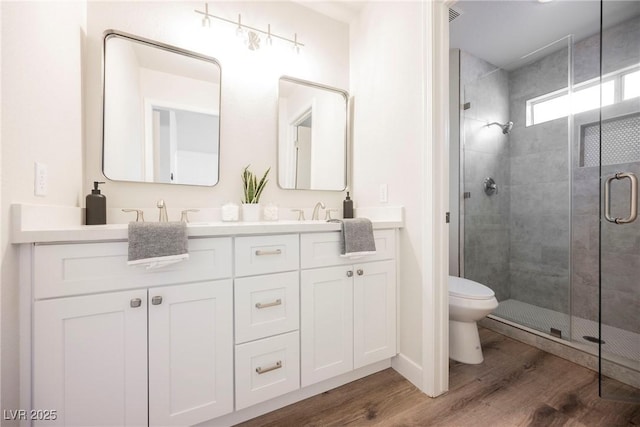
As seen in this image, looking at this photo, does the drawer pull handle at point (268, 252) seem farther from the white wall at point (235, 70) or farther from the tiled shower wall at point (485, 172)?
the tiled shower wall at point (485, 172)

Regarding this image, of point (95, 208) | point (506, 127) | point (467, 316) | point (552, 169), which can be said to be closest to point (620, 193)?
point (552, 169)

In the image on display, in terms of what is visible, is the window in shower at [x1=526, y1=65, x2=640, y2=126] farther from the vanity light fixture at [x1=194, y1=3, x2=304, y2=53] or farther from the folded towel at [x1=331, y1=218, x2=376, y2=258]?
the vanity light fixture at [x1=194, y1=3, x2=304, y2=53]

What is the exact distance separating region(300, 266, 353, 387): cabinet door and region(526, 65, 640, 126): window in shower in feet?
5.91

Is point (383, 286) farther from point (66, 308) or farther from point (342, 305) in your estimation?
point (66, 308)

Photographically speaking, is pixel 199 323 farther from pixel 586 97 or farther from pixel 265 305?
pixel 586 97

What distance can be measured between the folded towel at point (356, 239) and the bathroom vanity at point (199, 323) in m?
0.05

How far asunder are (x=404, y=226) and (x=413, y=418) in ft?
3.18

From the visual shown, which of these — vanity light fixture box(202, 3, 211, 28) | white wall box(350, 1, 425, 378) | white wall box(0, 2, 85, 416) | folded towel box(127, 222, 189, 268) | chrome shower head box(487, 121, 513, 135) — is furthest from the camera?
chrome shower head box(487, 121, 513, 135)

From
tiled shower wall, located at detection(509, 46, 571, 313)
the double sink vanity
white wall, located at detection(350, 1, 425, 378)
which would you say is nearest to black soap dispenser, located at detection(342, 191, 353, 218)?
white wall, located at detection(350, 1, 425, 378)

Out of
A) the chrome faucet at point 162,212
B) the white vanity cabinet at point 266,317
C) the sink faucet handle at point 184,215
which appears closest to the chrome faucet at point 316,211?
the white vanity cabinet at point 266,317

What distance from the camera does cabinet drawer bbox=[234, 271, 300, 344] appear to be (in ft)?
3.73

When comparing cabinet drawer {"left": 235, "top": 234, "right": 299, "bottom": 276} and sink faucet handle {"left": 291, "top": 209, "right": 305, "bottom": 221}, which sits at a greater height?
sink faucet handle {"left": 291, "top": 209, "right": 305, "bottom": 221}

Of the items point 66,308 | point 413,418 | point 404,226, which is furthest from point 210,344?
point 404,226

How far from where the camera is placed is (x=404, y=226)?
1.57 meters
